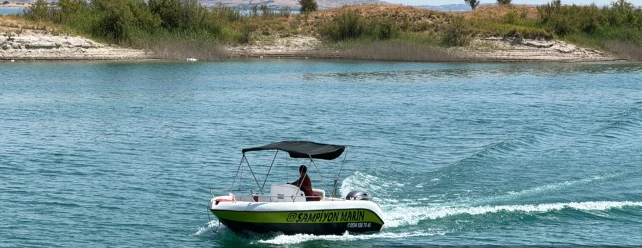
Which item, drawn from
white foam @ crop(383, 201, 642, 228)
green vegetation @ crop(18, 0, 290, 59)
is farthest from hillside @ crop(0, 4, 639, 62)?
white foam @ crop(383, 201, 642, 228)

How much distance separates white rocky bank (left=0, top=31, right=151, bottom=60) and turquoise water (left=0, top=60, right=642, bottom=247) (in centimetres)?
876

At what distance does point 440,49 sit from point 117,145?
2224 inches

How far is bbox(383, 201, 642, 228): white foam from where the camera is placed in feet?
87.5

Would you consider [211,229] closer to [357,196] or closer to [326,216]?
[326,216]

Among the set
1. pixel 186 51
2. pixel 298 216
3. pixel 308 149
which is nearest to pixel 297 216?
pixel 298 216

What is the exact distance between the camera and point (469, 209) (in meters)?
27.5

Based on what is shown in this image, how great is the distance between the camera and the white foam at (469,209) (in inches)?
1050

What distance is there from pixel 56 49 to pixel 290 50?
21.1 m

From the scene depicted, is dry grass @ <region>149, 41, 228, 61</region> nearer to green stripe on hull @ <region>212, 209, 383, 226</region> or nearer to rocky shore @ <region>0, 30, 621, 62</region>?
rocky shore @ <region>0, 30, 621, 62</region>

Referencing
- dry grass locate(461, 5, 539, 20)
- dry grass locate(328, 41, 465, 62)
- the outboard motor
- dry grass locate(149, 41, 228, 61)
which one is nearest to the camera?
the outboard motor

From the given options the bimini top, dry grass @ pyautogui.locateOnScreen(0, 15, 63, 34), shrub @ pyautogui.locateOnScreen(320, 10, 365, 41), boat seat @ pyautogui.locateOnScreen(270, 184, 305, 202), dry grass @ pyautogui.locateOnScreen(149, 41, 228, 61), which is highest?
the bimini top

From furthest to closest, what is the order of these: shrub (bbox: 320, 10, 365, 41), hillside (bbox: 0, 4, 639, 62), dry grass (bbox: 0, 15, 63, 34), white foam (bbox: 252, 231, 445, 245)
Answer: shrub (bbox: 320, 10, 365, 41), hillside (bbox: 0, 4, 639, 62), dry grass (bbox: 0, 15, 63, 34), white foam (bbox: 252, 231, 445, 245)

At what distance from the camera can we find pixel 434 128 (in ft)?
144

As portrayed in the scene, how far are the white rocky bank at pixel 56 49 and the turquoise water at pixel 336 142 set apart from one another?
28.7 ft
